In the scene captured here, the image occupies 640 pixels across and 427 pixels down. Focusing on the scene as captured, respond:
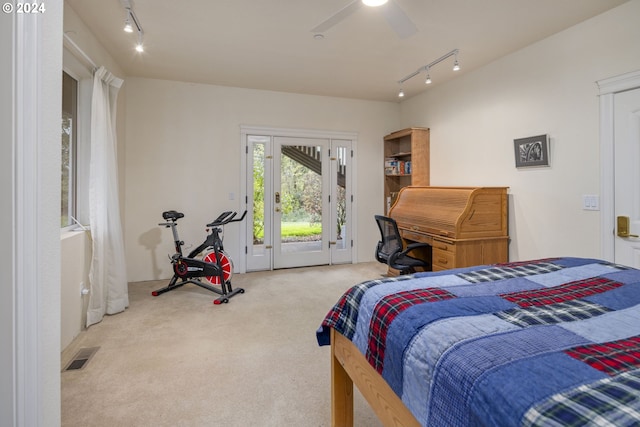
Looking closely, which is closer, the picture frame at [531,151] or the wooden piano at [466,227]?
the picture frame at [531,151]

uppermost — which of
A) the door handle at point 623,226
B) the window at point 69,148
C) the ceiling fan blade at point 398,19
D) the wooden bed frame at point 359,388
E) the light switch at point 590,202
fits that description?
the ceiling fan blade at point 398,19

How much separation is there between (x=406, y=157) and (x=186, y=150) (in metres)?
3.39

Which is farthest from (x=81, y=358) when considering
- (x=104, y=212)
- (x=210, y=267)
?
(x=210, y=267)

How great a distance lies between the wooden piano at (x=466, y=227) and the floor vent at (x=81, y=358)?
10.5ft

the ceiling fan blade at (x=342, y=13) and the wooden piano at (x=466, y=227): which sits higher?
the ceiling fan blade at (x=342, y=13)

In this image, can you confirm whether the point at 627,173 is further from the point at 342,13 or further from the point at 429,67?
the point at 342,13

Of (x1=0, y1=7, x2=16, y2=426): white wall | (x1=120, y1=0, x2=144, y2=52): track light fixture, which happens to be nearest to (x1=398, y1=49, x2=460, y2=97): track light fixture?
(x1=120, y1=0, x2=144, y2=52): track light fixture

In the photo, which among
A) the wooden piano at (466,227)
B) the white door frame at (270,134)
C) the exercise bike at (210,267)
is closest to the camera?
the wooden piano at (466,227)

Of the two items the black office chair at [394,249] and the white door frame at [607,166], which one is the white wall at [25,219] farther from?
the white door frame at [607,166]

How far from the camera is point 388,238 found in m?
3.61

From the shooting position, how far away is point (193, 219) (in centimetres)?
440

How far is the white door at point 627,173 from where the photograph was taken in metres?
2.46

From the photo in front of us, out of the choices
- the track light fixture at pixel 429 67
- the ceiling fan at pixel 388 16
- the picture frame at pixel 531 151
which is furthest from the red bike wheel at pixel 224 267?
the picture frame at pixel 531 151

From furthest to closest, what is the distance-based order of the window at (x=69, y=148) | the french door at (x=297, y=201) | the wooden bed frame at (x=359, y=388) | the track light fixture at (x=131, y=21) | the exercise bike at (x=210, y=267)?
the french door at (x=297, y=201), the exercise bike at (x=210, y=267), the window at (x=69, y=148), the track light fixture at (x=131, y=21), the wooden bed frame at (x=359, y=388)
